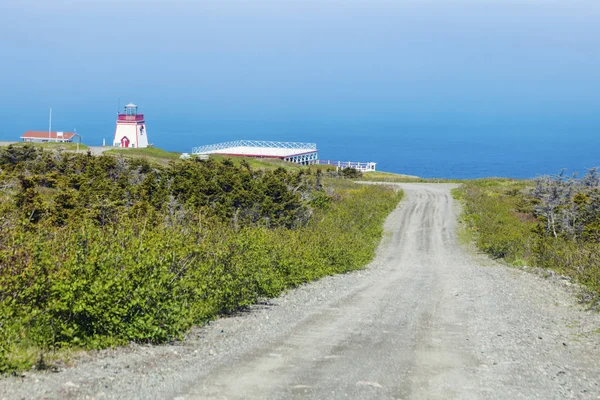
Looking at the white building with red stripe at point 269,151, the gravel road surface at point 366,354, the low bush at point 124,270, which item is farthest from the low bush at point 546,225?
the white building with red stripe at point 269,151

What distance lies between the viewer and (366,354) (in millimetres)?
10242

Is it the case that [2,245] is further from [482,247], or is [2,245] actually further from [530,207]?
[530,207]

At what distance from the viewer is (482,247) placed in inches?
1401

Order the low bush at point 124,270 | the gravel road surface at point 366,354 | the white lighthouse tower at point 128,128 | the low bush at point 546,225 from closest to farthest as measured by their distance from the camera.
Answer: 1. the gravel road surface at point 366,354
2. the low bush at point 124,270
3. the low bush at point 546,225
4. the white lighthouse tower at point 128,128

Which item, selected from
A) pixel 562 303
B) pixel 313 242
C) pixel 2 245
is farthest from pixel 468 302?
pixel 2 245

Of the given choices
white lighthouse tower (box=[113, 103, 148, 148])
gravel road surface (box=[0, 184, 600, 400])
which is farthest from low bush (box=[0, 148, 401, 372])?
white lighthouse tower (box=[113, 103, 148, 148])

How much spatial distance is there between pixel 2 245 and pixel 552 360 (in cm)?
841

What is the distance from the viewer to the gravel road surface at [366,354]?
8.00 m

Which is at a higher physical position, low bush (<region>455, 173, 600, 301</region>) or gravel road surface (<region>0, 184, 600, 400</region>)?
low bush (<region>455, 173, 600, 301</region>)

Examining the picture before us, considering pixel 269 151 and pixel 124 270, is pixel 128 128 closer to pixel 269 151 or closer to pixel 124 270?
pixel 269 151

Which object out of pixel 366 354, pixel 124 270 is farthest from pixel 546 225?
pixel 124 270

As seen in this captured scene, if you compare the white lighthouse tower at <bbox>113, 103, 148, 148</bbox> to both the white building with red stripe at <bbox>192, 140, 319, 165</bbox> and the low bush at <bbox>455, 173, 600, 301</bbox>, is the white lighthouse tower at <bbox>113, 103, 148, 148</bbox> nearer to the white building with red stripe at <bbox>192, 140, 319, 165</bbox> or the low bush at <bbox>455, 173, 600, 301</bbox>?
the white building with red stripe at <bbox>192, 140, 319, 165</bbox>

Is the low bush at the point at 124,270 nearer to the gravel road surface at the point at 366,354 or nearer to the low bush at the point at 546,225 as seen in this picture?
the gravel road surface at the point at 366,354

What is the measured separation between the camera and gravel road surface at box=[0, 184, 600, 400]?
8.00m
